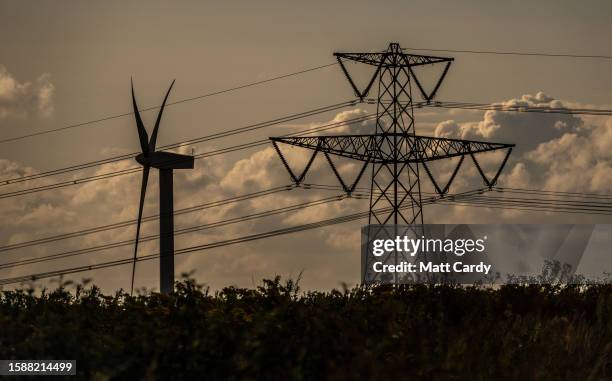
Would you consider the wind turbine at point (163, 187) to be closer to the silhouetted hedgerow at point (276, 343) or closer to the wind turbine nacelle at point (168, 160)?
the wind turbine nacelle at point (168, 160)

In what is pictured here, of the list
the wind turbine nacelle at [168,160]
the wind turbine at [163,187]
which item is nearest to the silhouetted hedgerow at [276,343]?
the wind turbine at [163,187]

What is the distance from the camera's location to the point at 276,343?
37.4 feet

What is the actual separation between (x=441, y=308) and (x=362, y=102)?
29.3 metres

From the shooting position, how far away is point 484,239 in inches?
1768

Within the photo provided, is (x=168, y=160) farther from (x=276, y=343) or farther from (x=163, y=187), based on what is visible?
(x=276, y=343)

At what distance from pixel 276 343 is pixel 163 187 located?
29.5 metres

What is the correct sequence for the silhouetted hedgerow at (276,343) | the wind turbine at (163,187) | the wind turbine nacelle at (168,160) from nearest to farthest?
the silhouetted hedgerow at (276,343)
the wind turbine at (163,187)
the wind turbine nacelle at (168,160)

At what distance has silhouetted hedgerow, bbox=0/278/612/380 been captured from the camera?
35.8 feet

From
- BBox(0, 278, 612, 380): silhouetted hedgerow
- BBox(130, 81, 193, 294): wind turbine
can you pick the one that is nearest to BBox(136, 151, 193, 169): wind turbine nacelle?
BBox(130, 81, 193, 294): wind turbine

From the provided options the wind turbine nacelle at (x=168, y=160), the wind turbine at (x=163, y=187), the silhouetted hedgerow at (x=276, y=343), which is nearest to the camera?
the silhouetted hedgerow at (x=276, y=343)

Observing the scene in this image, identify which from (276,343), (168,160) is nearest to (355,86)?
(168,160)

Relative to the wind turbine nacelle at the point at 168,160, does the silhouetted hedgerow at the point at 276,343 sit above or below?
below

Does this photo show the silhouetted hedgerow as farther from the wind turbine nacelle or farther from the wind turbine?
the wind turbine nacelle

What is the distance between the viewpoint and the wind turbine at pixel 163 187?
38.8m
